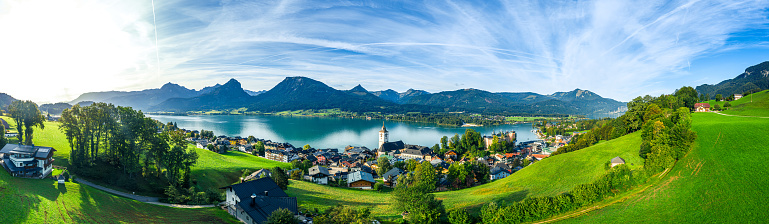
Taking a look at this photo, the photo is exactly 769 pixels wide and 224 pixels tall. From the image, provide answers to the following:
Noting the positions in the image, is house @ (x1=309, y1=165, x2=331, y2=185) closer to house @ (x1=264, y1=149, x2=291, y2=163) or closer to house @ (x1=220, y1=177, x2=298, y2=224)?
house @ (x1=220, y1=177, x2=298, y2=224)

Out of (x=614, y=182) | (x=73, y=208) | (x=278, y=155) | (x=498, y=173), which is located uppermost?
(x=614, y=182)

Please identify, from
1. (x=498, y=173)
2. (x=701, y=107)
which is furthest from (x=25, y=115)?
(x=701, y=107)

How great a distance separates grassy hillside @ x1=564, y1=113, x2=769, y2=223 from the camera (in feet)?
39.7

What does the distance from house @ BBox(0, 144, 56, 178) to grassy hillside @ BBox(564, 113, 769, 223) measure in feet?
95.8

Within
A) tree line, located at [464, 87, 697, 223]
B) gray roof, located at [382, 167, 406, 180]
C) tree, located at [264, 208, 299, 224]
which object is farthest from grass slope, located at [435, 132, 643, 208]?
gray roof, located at [382, 167, 406, 180]

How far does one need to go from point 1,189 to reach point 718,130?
38.2 m

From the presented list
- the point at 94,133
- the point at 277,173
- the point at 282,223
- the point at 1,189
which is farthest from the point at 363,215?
the point at 94,133

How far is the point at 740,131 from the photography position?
18.3 metres

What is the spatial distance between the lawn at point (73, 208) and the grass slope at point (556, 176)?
51.0ft

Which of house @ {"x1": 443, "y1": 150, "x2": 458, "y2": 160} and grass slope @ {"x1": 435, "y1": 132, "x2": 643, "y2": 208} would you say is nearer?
grass slope @ {"x1": 435, "y1": 132, "x2": 643, "y2": 208}

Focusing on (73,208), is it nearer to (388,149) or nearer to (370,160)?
(370,160)

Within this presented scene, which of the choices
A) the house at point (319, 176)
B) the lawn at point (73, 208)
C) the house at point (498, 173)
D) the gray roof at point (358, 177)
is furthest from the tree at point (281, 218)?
the house at point (498, 173)

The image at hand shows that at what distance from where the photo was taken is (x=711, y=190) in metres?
13.6

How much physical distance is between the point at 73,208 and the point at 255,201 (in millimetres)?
7646
